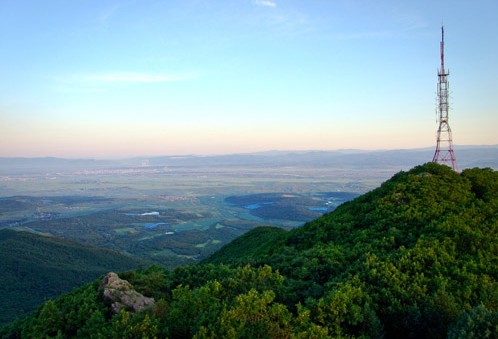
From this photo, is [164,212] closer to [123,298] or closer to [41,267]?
[41,267]

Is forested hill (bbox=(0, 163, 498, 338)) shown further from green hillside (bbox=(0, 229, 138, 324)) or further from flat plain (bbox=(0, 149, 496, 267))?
flat plain (bbox=(0, 149, 496, 267))

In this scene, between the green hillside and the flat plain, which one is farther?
the flat plain

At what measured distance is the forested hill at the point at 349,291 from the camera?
820cm

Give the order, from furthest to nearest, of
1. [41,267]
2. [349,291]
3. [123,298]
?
[41,267], [123,298], [349,291]

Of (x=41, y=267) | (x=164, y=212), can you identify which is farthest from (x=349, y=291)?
(x=164, y=212)

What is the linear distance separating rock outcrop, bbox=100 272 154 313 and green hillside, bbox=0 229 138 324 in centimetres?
3097

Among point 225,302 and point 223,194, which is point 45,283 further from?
point 223,194

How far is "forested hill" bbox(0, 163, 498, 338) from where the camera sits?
8195mm

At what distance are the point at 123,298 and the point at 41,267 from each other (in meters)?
49.0

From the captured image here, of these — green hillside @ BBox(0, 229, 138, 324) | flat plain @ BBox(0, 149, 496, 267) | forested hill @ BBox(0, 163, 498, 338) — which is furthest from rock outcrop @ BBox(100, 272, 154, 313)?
flat plain @ BBox(0, 149, 496, 267)

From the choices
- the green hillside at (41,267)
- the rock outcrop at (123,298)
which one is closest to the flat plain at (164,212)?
the green hillside at (41,267)

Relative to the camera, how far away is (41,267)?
51750mm

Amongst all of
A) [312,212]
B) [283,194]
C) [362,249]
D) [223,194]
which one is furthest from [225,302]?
[223,194]

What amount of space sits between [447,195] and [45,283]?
156 feet
